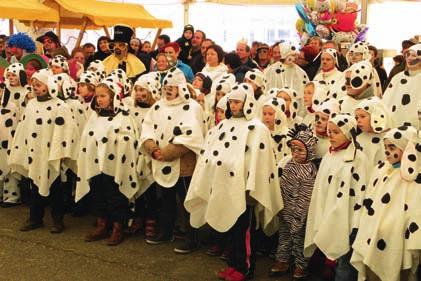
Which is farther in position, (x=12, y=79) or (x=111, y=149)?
(x=12, y=79)

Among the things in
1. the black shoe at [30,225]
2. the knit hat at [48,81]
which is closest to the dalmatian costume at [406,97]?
the knit hat at [48,81]

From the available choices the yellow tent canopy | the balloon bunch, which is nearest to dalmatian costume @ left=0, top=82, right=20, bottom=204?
the yellow tent canopy

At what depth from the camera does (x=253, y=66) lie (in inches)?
339

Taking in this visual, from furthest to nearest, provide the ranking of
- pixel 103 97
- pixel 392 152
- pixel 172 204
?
pixel 172 204 < pixel 103 97 < pixel 392 152

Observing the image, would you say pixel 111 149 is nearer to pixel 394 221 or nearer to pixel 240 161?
pixel 240 161

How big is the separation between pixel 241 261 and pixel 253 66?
3.86 meters

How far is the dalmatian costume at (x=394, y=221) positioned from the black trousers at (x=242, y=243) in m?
1.15

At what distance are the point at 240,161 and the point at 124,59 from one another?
3672 millimetres

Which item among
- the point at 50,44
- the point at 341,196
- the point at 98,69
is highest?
the point at 50,44

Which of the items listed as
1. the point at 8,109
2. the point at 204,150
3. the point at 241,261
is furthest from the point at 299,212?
the point at 8,109

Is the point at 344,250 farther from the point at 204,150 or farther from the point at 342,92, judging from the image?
the point at 342,92

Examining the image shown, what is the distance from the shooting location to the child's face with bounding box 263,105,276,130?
19.5 feet

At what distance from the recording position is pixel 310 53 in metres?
8.84

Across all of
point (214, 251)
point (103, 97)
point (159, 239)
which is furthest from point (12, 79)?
point (214, 251)
